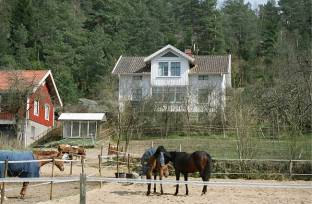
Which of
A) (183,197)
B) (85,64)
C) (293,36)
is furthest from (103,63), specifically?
(183,197)

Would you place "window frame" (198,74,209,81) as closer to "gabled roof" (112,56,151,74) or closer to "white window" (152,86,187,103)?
"white window" (152,86,187,103)

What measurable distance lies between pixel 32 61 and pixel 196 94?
21.1 meters

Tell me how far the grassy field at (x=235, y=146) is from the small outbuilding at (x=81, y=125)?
14.9 ft

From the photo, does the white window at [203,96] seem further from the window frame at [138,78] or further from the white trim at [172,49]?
the window frame at [138,78]

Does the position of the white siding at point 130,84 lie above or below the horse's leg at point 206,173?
above

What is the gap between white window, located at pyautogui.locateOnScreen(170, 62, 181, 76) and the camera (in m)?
43.8

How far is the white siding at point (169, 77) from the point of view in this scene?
43281mm

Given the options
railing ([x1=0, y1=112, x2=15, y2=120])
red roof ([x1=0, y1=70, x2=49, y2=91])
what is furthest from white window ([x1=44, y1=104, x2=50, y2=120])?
railing ([x1=0, y1=112, x2=15, y2=120])

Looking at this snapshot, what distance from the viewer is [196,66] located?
45125 mm

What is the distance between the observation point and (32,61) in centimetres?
5406

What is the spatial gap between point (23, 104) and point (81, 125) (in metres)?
5.06

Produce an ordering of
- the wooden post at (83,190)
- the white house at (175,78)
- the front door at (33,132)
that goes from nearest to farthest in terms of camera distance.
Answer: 1. the wooden post at (83,190)
2. the front door at (33,132)
3. the white house at (175,78)

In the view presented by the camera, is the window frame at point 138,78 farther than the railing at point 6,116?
Yes

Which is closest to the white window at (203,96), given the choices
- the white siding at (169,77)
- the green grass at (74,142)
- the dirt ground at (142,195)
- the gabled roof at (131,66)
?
the white siding at (169,77)
